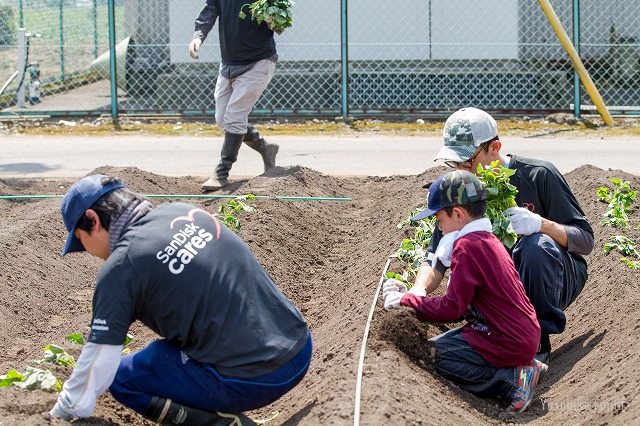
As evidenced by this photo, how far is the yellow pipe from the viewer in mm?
12289

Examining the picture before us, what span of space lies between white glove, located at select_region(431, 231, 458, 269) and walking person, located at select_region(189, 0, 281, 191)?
186 inches

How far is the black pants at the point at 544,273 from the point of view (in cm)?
486

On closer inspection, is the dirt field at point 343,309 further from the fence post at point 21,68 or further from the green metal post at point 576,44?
the fence post at point 21,68

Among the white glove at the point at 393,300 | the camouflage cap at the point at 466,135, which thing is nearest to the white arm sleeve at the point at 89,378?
the white glove at the point at 393,300

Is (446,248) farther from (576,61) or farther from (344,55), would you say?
(344,55)

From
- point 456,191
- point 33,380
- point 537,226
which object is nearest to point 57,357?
point 33,380

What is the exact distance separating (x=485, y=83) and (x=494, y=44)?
754mm

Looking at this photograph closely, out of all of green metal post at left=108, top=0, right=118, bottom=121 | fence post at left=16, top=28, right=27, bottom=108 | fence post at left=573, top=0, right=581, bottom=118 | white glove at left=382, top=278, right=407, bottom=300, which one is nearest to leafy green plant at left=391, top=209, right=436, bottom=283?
white glove at left=382, top=278, right=407, bottom=300

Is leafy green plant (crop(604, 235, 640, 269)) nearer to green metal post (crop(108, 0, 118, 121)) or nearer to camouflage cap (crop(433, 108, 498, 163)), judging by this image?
camouflage cap (crop(433, 108, 498, 163))

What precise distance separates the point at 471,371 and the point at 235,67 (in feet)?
17.0

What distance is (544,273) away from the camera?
4.87 meters

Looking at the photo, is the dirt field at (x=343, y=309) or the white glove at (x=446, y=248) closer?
the dirt field at (x=343, y=309)

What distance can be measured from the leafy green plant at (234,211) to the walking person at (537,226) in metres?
2.47

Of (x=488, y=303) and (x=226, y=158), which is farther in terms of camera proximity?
(x=226, y=158)
